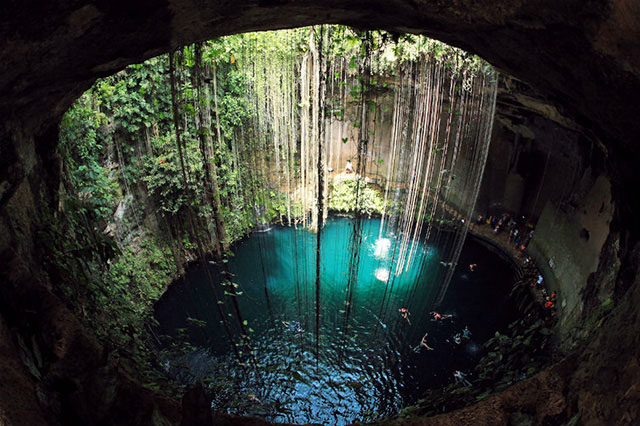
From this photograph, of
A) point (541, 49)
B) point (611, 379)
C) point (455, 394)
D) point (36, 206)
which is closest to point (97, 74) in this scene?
point (36, 206)

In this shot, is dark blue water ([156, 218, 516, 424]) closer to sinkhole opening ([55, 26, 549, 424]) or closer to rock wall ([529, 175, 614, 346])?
sinkhole opening ([55, 26, 549, 424])

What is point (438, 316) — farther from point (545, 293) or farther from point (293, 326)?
point (293, 326)

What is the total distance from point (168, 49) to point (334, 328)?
5.69 metres

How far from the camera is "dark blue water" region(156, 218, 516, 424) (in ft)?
18.1

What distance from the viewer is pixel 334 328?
22.5 ft

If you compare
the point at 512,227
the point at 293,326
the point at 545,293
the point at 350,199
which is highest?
the point at 350,199

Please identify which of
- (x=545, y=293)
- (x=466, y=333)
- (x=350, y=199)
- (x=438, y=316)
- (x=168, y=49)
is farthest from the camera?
(x=350, y=199)

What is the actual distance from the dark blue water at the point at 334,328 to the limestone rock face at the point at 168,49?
2.47 meters

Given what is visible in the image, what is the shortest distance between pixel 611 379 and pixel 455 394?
1.67 metres

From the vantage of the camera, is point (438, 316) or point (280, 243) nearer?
point (438, 316)

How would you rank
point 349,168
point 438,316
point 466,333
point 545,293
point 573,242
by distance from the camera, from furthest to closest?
point 349,168 → point 545,293 → point 438,316 → point 573,242 → point 466,333

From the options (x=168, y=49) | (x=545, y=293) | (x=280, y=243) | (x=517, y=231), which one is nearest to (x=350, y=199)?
(x=280, y=243)

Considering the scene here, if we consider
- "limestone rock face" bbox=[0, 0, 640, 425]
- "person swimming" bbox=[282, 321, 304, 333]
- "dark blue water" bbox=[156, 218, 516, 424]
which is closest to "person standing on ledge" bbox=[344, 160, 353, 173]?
"dark blue water" bbox=[156, 218, 516, 424]

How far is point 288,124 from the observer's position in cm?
930
